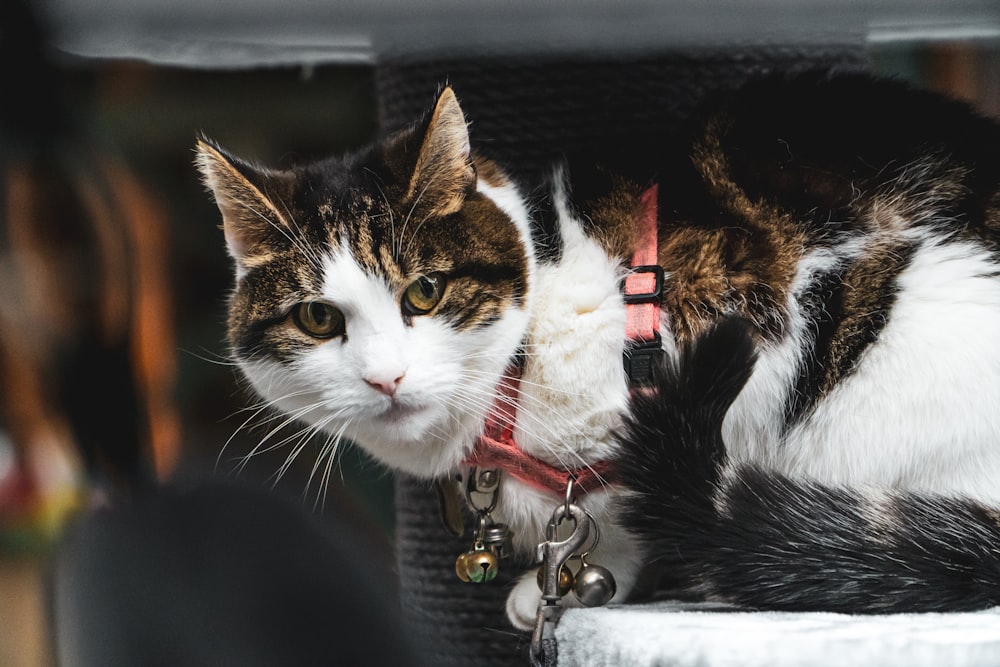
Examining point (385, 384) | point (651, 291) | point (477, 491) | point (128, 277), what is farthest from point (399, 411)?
point (128, 277)

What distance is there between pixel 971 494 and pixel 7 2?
35.1 inches

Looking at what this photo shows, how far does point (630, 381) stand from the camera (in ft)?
2.38

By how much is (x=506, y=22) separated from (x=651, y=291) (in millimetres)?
337

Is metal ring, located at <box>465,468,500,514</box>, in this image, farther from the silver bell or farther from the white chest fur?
the silver bell

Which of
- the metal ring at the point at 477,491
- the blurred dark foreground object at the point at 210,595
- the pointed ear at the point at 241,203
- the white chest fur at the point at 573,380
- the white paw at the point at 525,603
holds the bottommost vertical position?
the white paw at the point at 525,603

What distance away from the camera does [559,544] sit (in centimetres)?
68

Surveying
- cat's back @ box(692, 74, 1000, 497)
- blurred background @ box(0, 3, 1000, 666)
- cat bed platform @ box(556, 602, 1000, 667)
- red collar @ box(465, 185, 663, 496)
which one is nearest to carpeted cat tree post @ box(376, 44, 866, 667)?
blurred background @ box(0, 3, 1000, 666)

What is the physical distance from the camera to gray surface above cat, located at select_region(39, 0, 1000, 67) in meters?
0.44

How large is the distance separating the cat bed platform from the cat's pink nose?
0.81ft

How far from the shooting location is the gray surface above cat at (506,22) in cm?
44

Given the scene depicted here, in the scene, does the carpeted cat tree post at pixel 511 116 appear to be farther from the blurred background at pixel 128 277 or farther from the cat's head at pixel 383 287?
the cat's head at pixel 383 287

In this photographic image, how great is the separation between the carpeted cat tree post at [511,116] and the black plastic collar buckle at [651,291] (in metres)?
0.30

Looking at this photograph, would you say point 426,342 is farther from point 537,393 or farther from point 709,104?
point 709,104

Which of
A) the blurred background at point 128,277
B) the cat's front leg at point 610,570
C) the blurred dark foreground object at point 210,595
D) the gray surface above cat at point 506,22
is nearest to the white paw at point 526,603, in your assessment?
the cat's front leg at point 610,570
